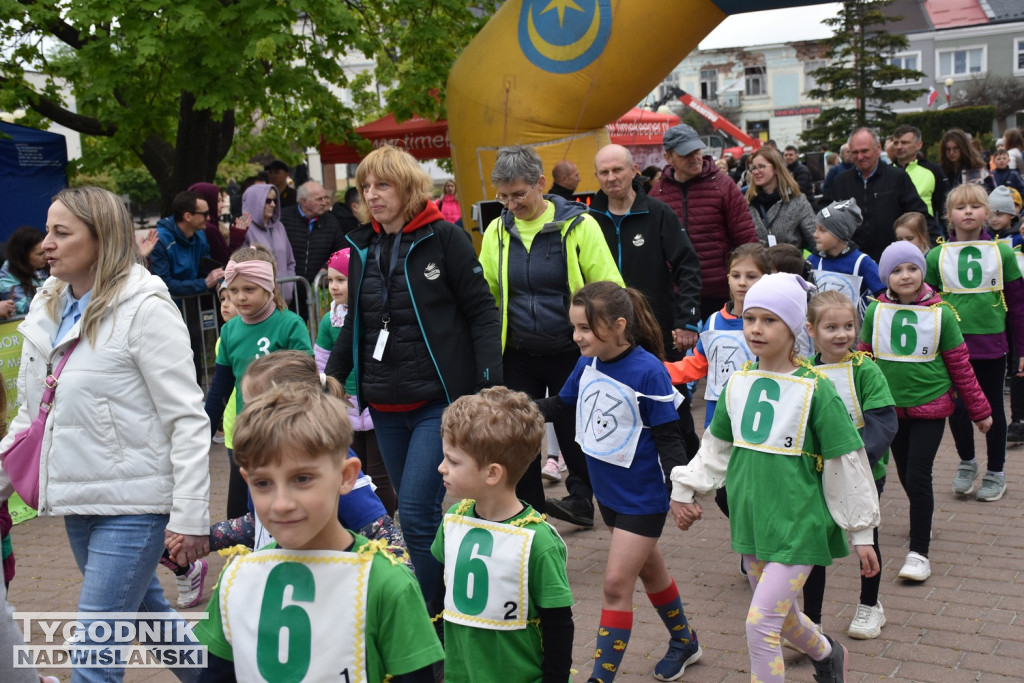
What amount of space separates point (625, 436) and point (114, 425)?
1.91 m

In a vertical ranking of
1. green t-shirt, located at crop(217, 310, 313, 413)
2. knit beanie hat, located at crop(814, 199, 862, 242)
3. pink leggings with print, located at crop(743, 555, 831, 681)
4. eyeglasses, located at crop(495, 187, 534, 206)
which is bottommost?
pink leggings with print, located at crop(743, 555, 831, 681)

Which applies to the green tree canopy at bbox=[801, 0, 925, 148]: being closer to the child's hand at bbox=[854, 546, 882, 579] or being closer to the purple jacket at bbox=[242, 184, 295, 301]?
the purple jacket at bbox=[242, 184, 295, 301]

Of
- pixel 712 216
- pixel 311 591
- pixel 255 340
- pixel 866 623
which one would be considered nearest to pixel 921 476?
pixel 866 623

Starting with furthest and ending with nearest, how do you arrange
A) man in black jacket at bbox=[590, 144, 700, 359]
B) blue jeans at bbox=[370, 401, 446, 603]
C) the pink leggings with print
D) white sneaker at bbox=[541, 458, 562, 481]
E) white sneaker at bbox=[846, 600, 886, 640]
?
white sneaker at bbox=[541, 458, 562, 481]
man in black jacket at bbox=[590, 144, 700, 359]
white sneaker at bbox=[846, 600, 886, 640]
blue jeans at bbox=[370, 401, 446, 603]
the pink leggings with print

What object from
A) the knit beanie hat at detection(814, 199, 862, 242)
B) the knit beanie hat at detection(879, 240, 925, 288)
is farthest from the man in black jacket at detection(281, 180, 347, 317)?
the knit beanie hat at detection(879, 240, 925, 288)

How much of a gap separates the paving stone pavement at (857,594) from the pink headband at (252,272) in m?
1.87

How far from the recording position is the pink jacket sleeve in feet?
18.9

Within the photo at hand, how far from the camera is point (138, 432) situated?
3.58 m

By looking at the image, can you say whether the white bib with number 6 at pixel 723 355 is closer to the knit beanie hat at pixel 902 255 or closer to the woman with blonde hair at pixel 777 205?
the knit beanie hat at pixel 902 255

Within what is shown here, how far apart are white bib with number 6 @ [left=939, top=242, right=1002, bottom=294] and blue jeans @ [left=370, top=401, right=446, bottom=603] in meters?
4.56

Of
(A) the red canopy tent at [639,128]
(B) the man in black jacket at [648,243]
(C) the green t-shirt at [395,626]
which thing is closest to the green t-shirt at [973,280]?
(B) the man in black jacket at [648,243]

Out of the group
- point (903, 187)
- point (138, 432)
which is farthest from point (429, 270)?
point (903, 187)

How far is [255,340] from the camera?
551 centimetres

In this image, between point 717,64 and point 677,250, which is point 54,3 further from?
point 717,64
